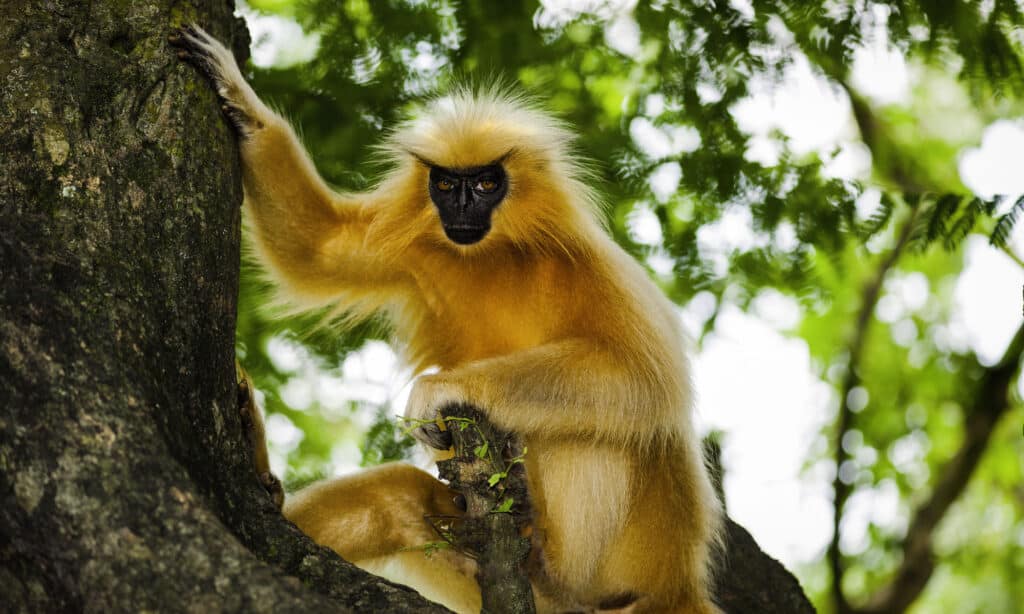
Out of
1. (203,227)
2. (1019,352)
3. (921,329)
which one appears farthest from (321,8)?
(921,329)

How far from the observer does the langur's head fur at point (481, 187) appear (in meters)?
3.85

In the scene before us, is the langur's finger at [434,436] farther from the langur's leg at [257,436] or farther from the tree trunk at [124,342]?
the tree trunk at [124,342]

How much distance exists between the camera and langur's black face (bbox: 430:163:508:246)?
3.84 m

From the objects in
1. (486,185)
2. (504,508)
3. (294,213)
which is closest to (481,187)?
(486,185)

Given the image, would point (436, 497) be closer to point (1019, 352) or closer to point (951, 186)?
point (1019, 352)

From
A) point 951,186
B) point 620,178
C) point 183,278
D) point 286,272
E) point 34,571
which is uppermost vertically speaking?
point 951,186

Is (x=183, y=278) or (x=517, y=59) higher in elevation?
(x=517, y=59)

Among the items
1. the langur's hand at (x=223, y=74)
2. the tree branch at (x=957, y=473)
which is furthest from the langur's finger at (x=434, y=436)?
the tree branch at (x=957, y=473)

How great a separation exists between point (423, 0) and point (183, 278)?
2.29m

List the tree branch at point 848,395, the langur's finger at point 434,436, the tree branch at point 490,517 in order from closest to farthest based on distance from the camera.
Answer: the tree branch at point 490,517 < the langur's finger at point 434,436 < the tree branch at point 848,395

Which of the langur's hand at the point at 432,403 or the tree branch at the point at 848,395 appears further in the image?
the tree branch at the point at 848,395

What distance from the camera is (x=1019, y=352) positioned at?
5.31 meters

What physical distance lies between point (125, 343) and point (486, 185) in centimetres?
204

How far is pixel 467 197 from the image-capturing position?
3.85 m
